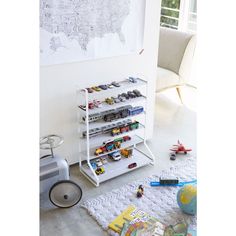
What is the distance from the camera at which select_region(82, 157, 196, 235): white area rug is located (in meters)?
2.10

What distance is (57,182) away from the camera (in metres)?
2.15

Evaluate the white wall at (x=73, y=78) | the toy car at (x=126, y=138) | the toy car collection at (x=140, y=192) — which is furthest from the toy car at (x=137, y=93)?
the toy car collection at (x=140, y=192)

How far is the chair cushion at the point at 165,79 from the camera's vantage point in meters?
3.51

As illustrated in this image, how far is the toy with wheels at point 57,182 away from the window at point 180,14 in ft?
9.54

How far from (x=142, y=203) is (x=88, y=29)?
4.09 feet

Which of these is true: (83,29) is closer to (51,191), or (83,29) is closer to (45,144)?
(45,144)

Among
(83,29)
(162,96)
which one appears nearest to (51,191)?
(83,29)

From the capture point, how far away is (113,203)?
2.24 metres

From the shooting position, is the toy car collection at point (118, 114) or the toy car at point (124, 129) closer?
the toy car collection at point (118, 114)

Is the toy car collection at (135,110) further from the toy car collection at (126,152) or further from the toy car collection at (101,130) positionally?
the toy car collection at (126,152)

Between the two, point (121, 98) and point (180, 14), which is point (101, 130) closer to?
point (121, 98)

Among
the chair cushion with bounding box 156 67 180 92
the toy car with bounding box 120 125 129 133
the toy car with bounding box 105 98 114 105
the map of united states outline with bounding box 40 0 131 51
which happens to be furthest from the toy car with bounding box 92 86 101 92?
the chair cushion with bounding box 156 67 180 92

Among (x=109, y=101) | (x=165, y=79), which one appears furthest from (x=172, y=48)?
(x=109, y=101)
